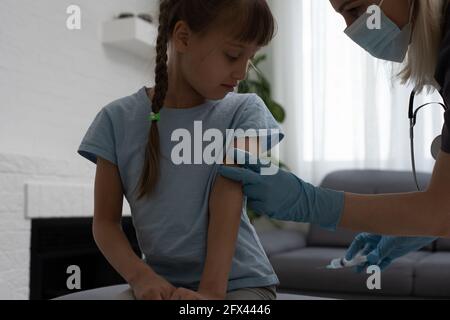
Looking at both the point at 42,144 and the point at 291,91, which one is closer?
the point at 42,144

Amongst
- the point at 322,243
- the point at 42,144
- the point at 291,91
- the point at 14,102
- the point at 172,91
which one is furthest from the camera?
the point at 291,91

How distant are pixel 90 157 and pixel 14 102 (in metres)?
1.55

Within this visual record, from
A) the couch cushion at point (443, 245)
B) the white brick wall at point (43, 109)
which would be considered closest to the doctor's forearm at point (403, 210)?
the white brick wall at point (43, 109)

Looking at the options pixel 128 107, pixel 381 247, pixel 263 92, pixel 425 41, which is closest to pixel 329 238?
pixel 263 92

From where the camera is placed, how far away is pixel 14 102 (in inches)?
94.7

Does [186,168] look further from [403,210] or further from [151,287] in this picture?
[403,210]

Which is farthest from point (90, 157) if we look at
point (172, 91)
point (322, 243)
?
point (322, 243)

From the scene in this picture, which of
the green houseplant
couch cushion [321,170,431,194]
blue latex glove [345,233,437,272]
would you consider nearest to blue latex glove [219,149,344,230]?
blue latex glove [345,233,437,272]

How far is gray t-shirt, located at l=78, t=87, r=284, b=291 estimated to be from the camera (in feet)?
3.08

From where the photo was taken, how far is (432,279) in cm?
240

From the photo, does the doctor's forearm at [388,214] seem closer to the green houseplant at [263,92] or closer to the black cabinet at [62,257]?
the black cabinet at [62,257]

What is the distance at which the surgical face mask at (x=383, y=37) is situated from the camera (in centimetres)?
117
